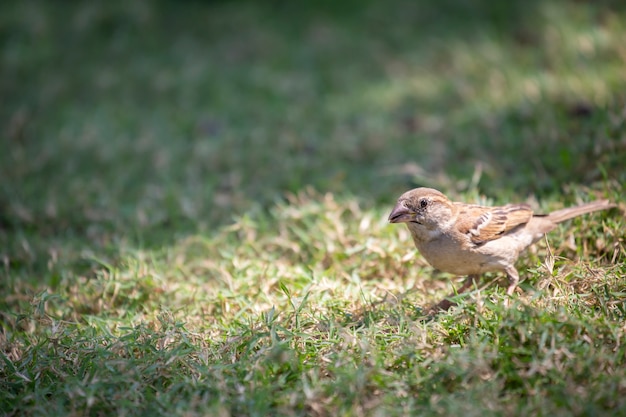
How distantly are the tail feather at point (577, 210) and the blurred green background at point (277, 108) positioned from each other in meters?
0.43

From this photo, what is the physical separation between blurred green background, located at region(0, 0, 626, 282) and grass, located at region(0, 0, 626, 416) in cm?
3

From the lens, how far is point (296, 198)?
207 inches

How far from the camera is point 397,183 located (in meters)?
5.48

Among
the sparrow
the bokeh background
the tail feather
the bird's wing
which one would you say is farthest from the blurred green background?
the sparrow

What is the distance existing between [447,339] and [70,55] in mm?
6484

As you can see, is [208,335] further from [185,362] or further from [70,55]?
[70,55]

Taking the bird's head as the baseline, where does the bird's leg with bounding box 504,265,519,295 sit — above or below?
below

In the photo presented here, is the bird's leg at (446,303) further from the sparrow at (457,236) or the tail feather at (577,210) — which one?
the tail feather at (577,210)

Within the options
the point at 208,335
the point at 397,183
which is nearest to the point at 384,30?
the point at 397,183

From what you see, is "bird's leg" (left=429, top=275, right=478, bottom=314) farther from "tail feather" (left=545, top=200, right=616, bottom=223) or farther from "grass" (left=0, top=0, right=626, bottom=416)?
"tail feather" (left=545, top=200, right=616, bottom=223)

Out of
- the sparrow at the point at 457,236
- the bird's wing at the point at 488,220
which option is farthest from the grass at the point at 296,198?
the bird's wing at the point at 488,220

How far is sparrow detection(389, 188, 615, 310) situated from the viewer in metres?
3.82

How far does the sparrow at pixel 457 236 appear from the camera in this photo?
3.82m

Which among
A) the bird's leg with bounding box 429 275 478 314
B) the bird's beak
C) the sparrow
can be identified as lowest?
the bird's leg with bounding box 429 275 478 314
